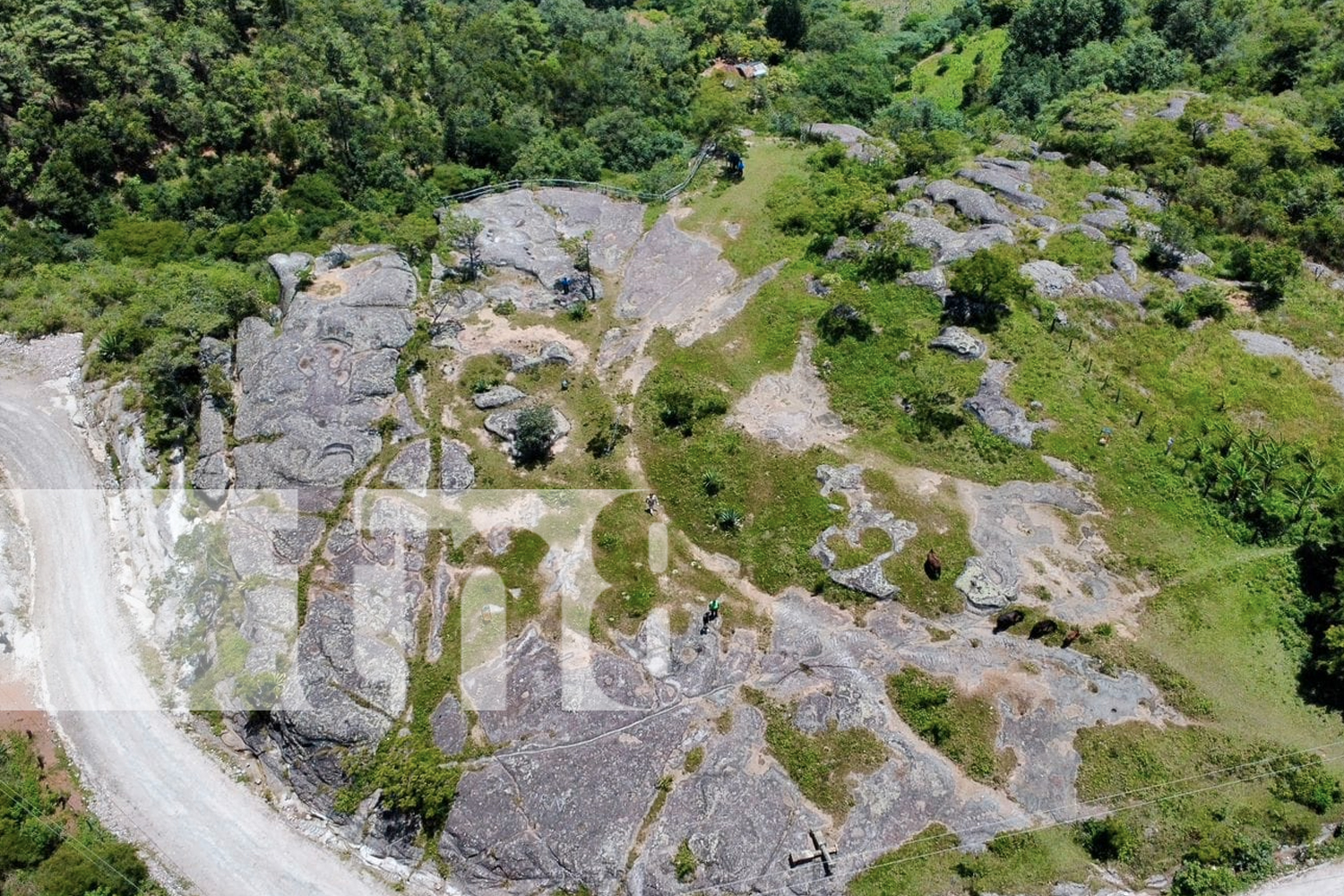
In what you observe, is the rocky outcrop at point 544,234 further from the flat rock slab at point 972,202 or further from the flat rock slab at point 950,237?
the flat rock slab at point 972,202

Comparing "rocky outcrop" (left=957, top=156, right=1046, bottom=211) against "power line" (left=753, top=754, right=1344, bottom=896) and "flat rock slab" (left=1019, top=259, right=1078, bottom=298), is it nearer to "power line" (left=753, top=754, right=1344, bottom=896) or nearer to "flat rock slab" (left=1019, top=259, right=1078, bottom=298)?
"flat rock slab" (left=1019, top=259, right=1078, bottom=298)

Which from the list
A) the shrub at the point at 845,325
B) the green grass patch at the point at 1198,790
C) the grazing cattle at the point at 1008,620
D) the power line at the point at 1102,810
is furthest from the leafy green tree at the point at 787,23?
the power line at the point at 1102,810

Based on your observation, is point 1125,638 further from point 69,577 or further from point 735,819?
point 69,577

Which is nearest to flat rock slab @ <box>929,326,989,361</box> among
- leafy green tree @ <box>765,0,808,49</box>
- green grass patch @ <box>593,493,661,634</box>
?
green grass patch @ <box>593,493,661,634</box>

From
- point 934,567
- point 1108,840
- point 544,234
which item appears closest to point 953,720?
point 1108,840

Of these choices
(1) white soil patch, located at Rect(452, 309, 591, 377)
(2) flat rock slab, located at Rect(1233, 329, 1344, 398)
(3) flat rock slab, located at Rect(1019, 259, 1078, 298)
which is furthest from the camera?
(3) flat rock slab, located at Rect(1019, 259, 1078, 298)

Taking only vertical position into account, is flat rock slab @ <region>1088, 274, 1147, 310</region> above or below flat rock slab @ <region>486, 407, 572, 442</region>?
above
